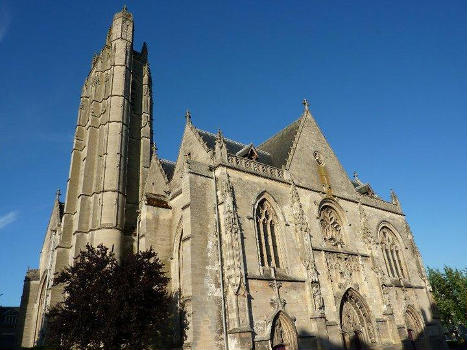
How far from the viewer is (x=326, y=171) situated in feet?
80.0

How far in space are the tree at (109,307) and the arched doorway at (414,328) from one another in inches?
658

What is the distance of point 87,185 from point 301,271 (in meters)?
16.1

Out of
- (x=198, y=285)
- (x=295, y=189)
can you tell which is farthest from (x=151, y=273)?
(x=295, y=189)

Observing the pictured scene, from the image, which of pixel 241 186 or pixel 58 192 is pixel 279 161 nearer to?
pixel 241 186

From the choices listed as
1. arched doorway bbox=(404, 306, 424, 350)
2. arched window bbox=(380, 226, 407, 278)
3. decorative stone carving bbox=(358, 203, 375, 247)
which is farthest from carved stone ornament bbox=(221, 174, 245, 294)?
arched doorway bbox=(404, 306, 424, 350)

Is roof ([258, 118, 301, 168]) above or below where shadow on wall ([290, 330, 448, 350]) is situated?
above

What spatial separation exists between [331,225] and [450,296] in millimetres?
18501

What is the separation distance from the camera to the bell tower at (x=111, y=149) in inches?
948

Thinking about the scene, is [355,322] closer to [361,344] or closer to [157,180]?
[361,344]

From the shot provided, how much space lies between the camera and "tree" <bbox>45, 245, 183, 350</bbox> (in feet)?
43.5

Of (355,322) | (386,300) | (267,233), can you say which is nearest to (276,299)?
(267,233)

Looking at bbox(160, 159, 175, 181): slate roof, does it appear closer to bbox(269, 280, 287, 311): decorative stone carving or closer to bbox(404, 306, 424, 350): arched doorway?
bbox(269, 280, 287, 311): decorative stone carving

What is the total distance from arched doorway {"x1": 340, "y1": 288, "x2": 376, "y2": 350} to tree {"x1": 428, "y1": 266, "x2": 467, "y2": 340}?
47.7ft

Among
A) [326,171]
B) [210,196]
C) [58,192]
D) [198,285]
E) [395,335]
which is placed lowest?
[395,335]
